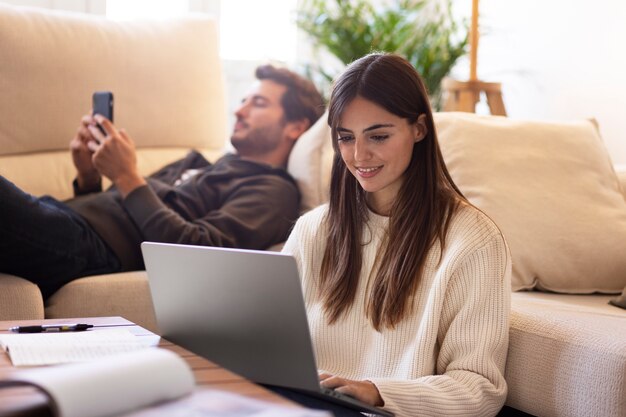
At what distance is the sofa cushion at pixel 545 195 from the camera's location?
1.86m

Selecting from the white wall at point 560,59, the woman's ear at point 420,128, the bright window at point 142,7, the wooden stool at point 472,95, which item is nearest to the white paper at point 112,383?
the woman's ear at point 420,128

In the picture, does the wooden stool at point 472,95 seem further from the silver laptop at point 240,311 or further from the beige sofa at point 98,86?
the silver laptop at point 240,311

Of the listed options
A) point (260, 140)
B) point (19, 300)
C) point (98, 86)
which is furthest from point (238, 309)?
point (98, 86)

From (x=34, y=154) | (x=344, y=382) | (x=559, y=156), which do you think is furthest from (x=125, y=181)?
(x=344, y=382)

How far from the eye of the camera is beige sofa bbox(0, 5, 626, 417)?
4.54 ft

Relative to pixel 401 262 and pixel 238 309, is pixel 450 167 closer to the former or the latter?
pixel 401 262

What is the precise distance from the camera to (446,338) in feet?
4.51

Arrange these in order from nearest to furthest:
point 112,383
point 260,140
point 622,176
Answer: point 112,383
point 622,176
point 260,140

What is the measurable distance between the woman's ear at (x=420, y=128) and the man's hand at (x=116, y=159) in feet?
3.10

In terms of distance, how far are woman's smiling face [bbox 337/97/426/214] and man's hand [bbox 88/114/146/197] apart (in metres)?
0.89

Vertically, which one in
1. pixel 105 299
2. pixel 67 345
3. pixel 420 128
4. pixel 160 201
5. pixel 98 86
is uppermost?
pixel 420 128

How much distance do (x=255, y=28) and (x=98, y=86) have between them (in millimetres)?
1247

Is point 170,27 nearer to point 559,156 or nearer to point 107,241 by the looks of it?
point 107,241

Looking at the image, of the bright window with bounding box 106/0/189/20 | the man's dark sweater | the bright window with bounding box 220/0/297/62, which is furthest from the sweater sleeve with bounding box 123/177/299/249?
the bright window with bounding box 220/0/297/62
